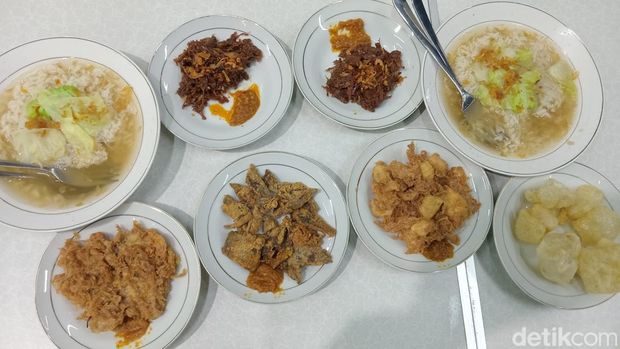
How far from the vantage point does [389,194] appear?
211cm

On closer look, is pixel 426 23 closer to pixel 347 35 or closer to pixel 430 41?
pixel 430 41

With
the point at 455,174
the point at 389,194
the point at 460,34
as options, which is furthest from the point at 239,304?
the point at 460,34

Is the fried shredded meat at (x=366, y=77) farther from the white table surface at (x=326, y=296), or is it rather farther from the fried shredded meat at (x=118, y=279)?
the fried shredded meat at (x=118, y=279)

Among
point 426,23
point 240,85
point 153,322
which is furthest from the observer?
point 240,85

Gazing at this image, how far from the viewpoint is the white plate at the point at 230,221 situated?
1992mm

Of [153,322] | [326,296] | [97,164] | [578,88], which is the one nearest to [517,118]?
[578,88]

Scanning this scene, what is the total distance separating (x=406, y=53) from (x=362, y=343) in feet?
5.65

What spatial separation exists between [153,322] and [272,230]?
2.43ft

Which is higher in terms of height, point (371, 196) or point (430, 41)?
point (430, 41)

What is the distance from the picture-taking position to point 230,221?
7.02 feet

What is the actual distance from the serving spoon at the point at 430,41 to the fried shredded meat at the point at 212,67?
92 cm

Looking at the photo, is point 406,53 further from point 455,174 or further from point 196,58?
point 196,58

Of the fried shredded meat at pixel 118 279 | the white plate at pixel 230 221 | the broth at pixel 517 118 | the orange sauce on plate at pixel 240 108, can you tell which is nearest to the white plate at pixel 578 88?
the broth at pixel 517 118

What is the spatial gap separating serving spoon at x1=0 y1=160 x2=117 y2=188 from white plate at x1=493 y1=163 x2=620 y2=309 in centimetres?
207
